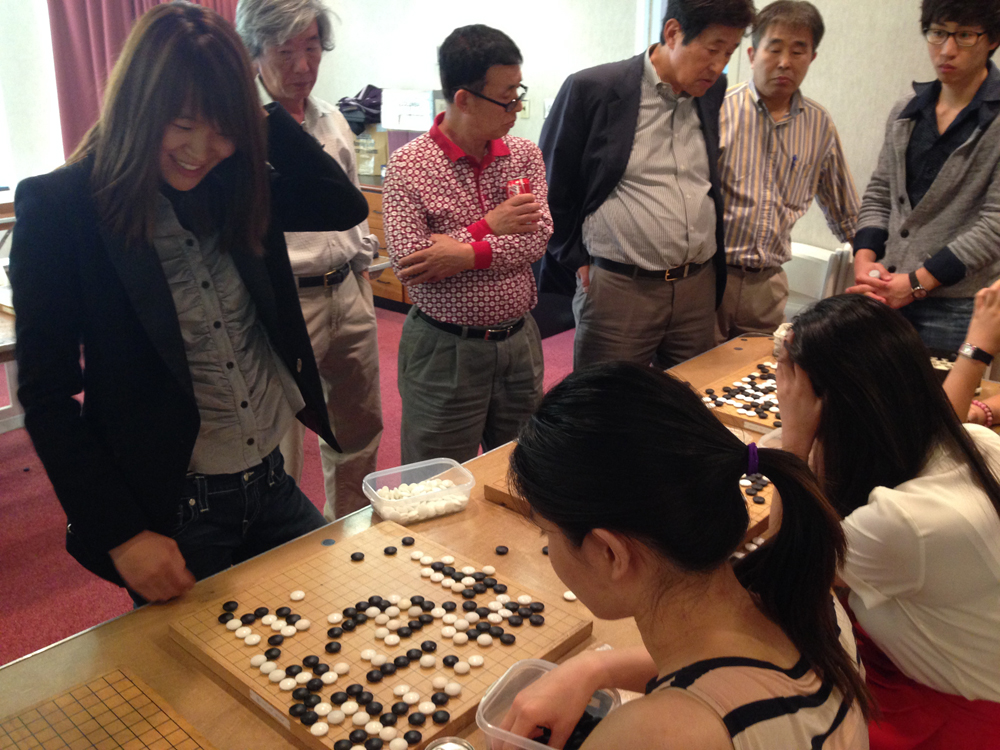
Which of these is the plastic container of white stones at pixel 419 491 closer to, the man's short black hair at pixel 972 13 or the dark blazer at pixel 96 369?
the dark blazer at pixel 96 369

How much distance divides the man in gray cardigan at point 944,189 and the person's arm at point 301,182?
1.77m

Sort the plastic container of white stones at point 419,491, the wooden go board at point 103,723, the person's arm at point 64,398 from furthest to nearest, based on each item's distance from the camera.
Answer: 1. the plastic container of white stones at point 419,491
2. the person's arm at point 64,398
3. the wooden go board at point 103,723

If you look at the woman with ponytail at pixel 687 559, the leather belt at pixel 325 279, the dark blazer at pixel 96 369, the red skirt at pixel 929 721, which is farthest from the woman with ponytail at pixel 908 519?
the leather belt at pixel 325 279

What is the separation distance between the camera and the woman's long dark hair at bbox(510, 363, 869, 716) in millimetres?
853

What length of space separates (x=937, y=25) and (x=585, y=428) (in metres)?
A: 2.31

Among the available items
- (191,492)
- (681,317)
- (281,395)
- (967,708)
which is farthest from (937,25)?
Answer: (191,492)

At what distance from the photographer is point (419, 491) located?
5.25 ft

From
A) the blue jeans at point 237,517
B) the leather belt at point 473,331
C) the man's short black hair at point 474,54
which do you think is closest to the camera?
the blue jeans at point 237,517

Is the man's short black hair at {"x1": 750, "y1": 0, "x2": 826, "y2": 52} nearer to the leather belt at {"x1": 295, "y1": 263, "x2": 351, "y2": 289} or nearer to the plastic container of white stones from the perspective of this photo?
the leather belt at {"x1": 295, "y1": 263, "x2": 351, "y2": 289}

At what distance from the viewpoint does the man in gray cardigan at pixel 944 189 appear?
2445 millimetres

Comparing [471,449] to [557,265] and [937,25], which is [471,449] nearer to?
[557,265]

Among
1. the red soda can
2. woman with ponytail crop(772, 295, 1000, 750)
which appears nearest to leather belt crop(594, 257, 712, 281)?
the red soda can

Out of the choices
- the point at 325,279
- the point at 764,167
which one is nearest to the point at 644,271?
the point at 764,167

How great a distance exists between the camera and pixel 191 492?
4.59ft
